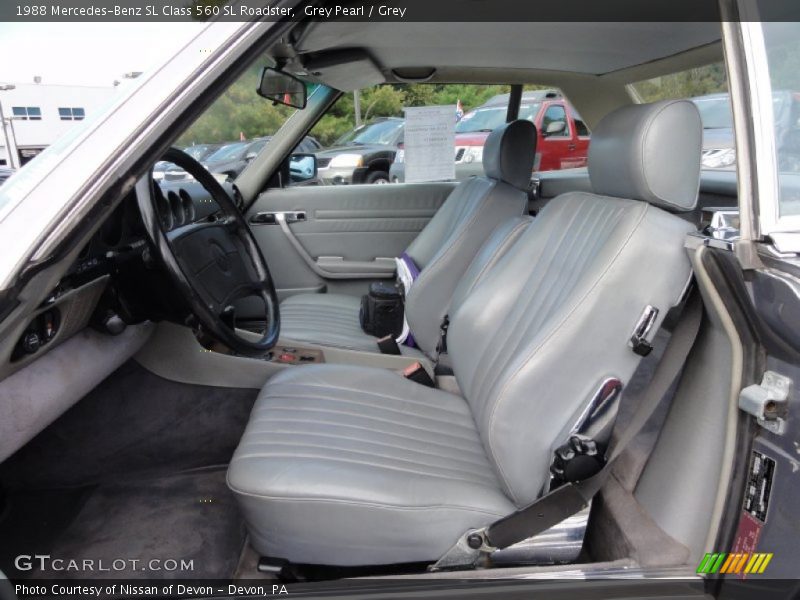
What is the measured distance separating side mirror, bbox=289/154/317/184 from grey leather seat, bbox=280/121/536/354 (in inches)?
37.8

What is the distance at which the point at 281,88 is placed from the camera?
86.3 inches

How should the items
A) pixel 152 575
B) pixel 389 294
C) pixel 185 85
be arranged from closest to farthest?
pixel 185 85 < pixel 152 575 < pixel 389 294

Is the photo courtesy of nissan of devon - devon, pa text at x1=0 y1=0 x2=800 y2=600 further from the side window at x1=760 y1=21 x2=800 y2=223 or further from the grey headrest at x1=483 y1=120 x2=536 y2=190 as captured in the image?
the grey headrest at x1=483 y1=120 x2=536 y2=190

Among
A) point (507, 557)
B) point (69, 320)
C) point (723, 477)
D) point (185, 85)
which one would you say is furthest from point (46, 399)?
point (723, 477)

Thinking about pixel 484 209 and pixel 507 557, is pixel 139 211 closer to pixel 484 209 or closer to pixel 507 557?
pixel 507 557

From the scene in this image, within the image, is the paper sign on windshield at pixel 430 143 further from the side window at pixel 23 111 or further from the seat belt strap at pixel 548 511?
the seat belt strap at pixel 548 511

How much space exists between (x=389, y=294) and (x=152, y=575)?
57.8 inches

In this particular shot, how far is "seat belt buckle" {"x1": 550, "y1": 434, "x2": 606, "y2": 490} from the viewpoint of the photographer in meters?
1.24

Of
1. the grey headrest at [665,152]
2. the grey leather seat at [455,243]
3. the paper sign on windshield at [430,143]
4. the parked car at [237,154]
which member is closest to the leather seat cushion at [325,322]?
the grey leather seat at [455,243]

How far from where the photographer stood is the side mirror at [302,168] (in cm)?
335

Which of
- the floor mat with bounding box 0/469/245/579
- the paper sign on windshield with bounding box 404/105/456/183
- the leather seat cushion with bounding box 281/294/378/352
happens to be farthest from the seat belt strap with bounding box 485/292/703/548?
the paper sign on windshield with bounding box 404/105/456/183

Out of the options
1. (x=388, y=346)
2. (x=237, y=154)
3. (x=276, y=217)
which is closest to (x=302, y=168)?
(x=276, y=217)

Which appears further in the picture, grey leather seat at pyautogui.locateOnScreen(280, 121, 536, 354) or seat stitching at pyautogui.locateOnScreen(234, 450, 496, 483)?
grey leather seat at pyautogui.locateOnScreen(280, 121, 536, 354)

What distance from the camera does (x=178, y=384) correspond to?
1850 mm
